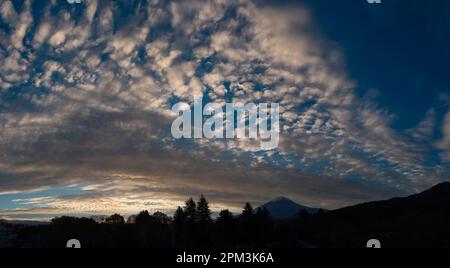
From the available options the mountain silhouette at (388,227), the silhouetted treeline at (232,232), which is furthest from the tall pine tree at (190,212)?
the mountain silhouette at (388,227)

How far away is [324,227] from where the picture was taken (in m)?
135

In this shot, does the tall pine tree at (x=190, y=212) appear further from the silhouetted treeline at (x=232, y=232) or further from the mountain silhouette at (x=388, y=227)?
the mountain silhouette at (x=388, y=227)

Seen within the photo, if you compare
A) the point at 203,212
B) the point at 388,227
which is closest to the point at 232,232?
the point at 203,212

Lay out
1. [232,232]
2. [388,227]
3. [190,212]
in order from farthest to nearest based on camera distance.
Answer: [388,227], [190,212], [232,232]

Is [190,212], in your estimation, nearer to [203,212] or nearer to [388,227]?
[203,212]

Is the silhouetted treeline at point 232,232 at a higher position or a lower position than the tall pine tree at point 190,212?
lower

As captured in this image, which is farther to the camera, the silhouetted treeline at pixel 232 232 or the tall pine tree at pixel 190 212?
the tall pine tree at pixel 190 212

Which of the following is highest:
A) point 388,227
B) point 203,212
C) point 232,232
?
point 203,212

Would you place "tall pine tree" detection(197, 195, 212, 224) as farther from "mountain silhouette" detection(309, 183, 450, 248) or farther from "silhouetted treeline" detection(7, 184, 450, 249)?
"mountain silhouette" detection(309, 183, 450, 248)

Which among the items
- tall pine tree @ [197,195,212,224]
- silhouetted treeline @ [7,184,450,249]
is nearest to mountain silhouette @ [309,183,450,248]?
silhouetted treeline @ [7,184,450,249]

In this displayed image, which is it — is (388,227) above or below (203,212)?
below
